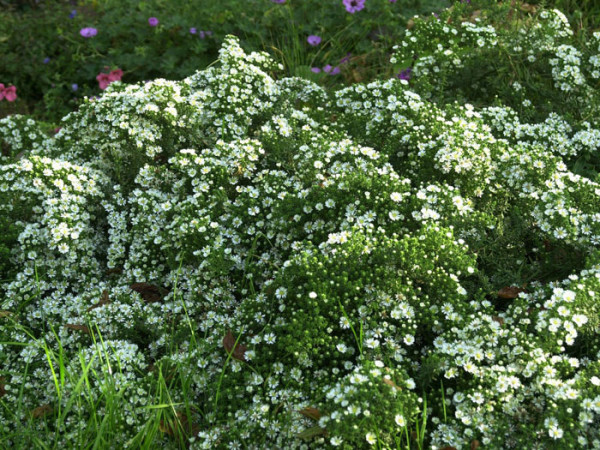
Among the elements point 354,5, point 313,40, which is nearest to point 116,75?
point 313,40

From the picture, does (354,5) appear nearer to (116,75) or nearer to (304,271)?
(116,75)

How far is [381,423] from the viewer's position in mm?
2590

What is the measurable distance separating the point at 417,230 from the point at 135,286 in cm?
158

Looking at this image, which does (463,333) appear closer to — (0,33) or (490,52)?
(490,52)

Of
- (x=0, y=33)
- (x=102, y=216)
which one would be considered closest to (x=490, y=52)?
(x=102, y=216)

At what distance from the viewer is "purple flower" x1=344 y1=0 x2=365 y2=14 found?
242 inches

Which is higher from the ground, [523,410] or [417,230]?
[417,230]

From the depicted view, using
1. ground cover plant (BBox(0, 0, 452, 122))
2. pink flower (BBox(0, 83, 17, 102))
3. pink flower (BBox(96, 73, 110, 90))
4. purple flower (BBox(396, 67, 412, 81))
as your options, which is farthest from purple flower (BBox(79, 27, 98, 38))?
purple flower (BBox(396, 67, 412, 81))

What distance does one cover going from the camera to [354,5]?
20.4 feet

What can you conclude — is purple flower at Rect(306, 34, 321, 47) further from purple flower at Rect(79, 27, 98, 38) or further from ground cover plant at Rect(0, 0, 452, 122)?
purple flower at Rect(79, 27, 98, 38)

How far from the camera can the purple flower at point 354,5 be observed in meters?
6.14

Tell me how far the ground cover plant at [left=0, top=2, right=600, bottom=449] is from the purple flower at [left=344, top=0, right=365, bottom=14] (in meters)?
1.71

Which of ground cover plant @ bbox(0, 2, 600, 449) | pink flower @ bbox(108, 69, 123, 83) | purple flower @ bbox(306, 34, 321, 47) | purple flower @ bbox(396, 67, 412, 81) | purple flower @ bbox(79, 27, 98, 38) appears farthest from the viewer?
purple flower @ bbox(79, 27, 98, 38)

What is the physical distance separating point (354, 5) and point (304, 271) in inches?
152
